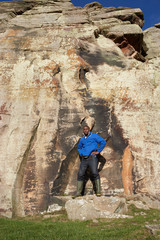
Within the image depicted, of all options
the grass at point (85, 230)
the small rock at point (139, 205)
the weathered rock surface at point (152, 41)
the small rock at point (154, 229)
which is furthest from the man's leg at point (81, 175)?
the weathered rock surface at point (152, 41)

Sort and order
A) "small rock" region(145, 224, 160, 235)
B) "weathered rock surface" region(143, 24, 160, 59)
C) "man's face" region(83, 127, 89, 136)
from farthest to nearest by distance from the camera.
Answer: "weathered rock surface" region(143, 24, 160, 59) → "man's face" region(83, 127, 89, 136) → "small rock" region(145, 224, 160, 235)

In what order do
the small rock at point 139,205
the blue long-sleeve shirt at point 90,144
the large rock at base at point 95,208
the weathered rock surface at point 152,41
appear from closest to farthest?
the large rock at base at point 95,208
the small rock at point 139,205
the blue long-sleeve shirt at point 90,144
the weathered rock surface at point 152,41

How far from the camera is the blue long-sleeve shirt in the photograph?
7.16 m

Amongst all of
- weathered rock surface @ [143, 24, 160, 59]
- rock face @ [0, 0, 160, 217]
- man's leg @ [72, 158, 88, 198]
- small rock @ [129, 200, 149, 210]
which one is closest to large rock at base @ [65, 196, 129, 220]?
small rock @ [129, 200, 149, 210]

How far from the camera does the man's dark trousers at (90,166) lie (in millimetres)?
6945

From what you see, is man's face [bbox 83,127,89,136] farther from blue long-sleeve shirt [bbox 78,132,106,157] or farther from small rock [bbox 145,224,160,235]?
small rock [bbox 145,224,160,235]

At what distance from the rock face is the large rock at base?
1.06 m

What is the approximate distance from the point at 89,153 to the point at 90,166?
371 millimetres

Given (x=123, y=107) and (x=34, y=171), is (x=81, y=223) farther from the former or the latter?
(x=123, y=107)

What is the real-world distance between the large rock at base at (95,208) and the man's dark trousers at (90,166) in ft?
2.53

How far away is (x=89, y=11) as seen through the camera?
12.5 meters

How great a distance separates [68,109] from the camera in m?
8.31

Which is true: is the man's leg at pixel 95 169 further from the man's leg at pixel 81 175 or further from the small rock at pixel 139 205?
the small rock at pixel 139 205

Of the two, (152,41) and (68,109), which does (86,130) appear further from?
(152,41)
